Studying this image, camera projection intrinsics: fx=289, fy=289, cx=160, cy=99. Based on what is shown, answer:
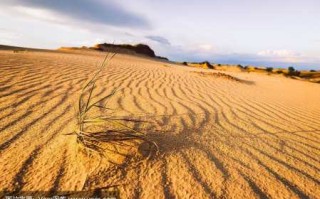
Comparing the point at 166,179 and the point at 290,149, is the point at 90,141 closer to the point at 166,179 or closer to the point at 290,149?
the point at 166,179

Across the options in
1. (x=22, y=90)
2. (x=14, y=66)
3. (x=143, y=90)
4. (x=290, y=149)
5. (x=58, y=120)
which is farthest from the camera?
(x=14, y=66)

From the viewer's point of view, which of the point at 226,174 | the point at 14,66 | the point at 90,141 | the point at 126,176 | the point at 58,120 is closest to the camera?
the point at 126,176

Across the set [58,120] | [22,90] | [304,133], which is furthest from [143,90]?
[304,133]

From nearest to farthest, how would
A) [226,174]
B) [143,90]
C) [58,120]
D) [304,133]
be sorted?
[226,174]
[58,120]
[304,133]
[143,90]

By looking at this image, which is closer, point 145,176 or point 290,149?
point 145,176

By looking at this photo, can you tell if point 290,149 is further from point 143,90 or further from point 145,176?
point 143,90

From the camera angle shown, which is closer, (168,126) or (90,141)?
(90,141)

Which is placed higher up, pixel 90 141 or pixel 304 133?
pixel 90 141

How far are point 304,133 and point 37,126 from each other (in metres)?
3.04

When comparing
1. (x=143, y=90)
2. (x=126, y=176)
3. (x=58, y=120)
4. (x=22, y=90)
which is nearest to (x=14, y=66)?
(x=22, y=90)

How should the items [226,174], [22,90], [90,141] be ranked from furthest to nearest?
[22,90] < [90,141] < [226,174]

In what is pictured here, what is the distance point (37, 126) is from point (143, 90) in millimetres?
2574

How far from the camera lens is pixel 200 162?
7.60ft

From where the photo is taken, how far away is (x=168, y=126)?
3104mm
